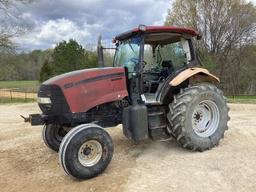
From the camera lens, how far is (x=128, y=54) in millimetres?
6164

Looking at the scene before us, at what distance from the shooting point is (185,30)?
623cm

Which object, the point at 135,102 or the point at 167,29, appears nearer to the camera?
the point at 135,102

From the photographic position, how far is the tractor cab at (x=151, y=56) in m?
5.84

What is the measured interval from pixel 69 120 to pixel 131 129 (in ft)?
3.23

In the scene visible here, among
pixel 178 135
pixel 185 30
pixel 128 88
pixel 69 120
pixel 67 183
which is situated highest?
pixel 185 30

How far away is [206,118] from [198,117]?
0.22 meters

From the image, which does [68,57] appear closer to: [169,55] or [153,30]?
[169,55]

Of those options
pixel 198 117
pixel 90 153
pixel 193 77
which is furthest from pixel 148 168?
pixel 193 77

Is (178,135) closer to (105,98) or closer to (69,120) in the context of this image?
(105,98)

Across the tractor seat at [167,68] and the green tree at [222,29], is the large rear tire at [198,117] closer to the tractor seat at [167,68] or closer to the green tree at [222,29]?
the tractor seat at [167,68]

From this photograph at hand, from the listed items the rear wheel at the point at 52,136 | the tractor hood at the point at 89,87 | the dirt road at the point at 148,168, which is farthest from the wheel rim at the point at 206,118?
the rear wheel at the point at 52,136

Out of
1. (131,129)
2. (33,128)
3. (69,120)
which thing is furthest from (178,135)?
(33,128)

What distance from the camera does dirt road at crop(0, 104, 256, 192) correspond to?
4.52m

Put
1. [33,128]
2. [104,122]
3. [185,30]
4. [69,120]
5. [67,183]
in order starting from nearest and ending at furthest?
[67,183]
[69,120]
[104,122]
[185,30]
[33,128]
